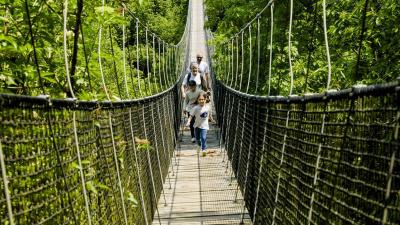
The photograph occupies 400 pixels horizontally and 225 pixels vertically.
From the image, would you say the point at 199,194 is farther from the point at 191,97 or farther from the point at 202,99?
the point at 191,97

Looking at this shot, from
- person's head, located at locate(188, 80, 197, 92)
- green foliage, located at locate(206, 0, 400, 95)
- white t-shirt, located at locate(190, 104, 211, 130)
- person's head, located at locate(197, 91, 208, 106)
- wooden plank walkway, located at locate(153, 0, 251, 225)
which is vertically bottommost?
wooden plank walkway, located at locate(153, 0, 251, 225)

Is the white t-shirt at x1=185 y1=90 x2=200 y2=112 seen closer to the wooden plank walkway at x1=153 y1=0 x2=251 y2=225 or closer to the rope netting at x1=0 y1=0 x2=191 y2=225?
the wooden plank walkway at x1=153 y1=0 x2=251 y2=225

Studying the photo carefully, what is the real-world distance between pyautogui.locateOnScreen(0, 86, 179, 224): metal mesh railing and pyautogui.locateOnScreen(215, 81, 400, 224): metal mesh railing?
2.09 feet

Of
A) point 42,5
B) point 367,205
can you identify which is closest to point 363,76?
point 42,5

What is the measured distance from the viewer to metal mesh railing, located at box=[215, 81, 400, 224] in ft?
4.11

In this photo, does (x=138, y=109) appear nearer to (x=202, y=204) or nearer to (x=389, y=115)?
(x=202, y=204)

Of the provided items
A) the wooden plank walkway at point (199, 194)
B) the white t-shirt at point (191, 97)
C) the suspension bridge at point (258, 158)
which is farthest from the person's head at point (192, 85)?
the suspension bridge at point (258, 158)

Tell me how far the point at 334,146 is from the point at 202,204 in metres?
3.15

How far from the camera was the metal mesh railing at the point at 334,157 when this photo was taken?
4.11 feet

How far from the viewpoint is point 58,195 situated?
1596mm

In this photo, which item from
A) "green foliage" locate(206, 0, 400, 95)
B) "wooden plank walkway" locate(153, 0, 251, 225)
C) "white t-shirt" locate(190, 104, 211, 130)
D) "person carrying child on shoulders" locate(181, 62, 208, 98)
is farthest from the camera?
"person carrying child on shoulders" locate(181, 62, 208, 98)

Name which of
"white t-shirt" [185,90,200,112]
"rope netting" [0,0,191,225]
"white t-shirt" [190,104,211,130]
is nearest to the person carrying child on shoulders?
"white t-shirt" [185,90,200,112]

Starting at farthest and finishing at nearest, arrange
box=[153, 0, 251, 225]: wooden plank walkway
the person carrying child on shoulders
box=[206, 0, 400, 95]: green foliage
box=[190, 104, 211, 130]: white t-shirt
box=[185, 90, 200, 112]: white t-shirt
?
1. the person carrying child on shoulders
2. box=[185, 90, 200, 112]: white t-shirt
3. box=[190, 104, 211, 130]: white t-shirt
4. box=[206, 0, 400, 95]: green foliage
5. box=[153, 0, 251, 225]: wooden plank walkway

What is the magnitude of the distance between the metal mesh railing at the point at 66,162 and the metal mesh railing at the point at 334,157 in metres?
0.64
